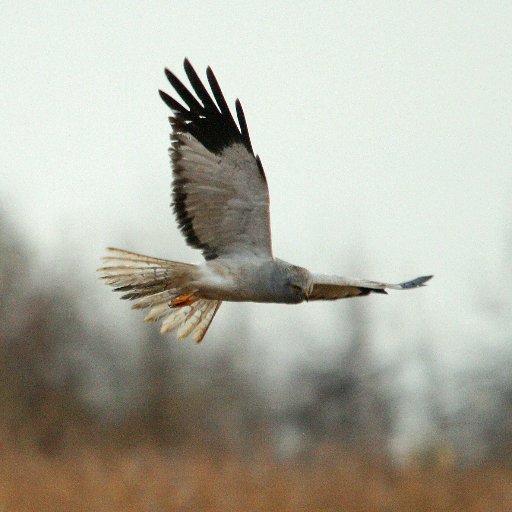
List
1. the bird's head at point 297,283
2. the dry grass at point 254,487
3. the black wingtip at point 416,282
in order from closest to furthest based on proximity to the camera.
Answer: the bird's head at point 297,283 → the black wingtip at point 416,282 → the dry grass at point 254,487

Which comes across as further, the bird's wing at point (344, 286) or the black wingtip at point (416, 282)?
the black wingtip at point (416, 282)

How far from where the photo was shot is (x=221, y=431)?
24578 millimetres

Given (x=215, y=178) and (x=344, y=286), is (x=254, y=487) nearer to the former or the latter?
(x=344, y=286)

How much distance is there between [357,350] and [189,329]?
1951 centimetres

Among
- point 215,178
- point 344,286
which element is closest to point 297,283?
point 344,286

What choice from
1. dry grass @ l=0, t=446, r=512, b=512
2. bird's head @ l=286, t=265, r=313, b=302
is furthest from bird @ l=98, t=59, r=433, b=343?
dry grass @ l=0, t=446, r=512, b=512

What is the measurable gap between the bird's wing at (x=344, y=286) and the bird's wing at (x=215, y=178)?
457 millimetres

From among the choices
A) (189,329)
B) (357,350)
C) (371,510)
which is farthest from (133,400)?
(189,329)

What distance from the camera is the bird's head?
313 inches

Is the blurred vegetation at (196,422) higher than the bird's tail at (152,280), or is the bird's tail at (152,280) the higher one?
the bird's tail at (152,280)

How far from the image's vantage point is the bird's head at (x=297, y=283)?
7.95m

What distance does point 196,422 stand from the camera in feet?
82.9

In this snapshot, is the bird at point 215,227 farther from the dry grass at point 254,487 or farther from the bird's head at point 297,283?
the dry grass at point 254,487

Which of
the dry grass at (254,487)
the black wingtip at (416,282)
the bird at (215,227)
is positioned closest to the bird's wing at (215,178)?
the bird at (215,227)
